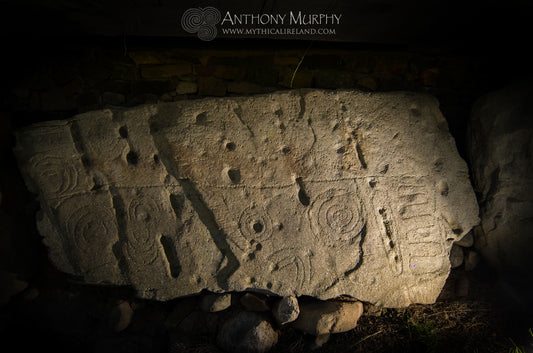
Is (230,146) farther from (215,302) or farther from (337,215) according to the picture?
(215,302)

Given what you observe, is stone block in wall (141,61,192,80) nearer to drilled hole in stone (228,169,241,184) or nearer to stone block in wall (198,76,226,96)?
stone block in wall (198,76,226,96)

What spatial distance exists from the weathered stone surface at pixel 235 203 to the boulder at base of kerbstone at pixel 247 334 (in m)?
0.23

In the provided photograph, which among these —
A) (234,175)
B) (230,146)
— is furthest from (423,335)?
(230,146)

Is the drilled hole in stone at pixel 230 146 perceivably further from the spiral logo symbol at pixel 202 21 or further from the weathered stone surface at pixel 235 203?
the spiral logo symbol at pixel 202 21

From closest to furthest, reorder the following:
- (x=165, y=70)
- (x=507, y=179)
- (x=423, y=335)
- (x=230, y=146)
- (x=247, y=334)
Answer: (x=247, y=334)
(x=423, y=335)
(x=230, y=146)
(x=507, y=179)
(x=165, y=70)

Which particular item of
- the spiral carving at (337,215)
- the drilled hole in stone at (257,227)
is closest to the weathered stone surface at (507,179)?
the spiral carving at (337,215)

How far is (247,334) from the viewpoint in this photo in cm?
222

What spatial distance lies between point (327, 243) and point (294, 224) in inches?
11.8

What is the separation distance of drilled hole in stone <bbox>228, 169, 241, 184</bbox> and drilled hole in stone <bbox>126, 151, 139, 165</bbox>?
2.34 feet

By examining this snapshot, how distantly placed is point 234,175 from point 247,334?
1159 mm

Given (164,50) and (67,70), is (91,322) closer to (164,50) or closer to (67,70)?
(67,70)

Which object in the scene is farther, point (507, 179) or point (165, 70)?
point (165, 70)

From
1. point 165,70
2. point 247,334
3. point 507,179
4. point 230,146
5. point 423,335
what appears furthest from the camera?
point 165,70

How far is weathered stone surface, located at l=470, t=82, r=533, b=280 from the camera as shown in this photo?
2.50 metres
